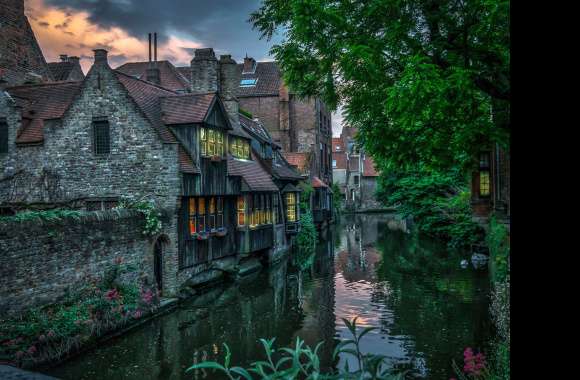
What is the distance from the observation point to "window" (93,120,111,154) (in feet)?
64.1

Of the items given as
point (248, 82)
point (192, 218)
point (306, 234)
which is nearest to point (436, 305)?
point (192, 218)

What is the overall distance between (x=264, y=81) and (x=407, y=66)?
134 feet

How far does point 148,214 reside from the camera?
1783cm

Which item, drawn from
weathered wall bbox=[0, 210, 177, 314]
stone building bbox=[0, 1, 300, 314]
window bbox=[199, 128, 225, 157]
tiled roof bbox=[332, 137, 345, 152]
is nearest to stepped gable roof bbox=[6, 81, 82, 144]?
stone building bbox=[0, 1, 300, 314]

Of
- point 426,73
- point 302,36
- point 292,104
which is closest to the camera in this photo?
point 426,73

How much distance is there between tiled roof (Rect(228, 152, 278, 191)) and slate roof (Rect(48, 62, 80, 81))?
19997 mm

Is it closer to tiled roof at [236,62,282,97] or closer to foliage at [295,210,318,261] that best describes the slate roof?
tiled roof at [236,62,282,97]

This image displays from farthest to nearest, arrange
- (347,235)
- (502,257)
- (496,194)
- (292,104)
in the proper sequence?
(292,104), (347,235), (496,194), (502,257)

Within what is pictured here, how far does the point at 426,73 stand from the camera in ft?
28.2

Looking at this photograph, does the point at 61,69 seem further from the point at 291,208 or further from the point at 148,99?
the point at 291,208

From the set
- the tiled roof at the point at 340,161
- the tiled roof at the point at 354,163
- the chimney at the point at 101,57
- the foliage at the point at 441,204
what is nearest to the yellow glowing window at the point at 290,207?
the foliage at the point at 441,204
